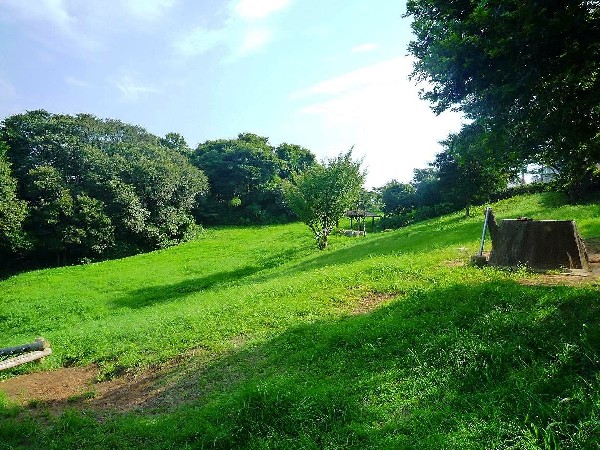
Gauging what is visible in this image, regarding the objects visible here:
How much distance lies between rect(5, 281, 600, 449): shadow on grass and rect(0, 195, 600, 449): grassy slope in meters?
0.02

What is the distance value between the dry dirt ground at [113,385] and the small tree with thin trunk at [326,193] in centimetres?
1964

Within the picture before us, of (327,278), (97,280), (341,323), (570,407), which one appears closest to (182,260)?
(97,280)

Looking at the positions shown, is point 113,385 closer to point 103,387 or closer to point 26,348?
point 103,387

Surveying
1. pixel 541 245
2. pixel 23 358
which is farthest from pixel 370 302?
pixel 23 358

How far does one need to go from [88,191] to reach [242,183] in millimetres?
25871

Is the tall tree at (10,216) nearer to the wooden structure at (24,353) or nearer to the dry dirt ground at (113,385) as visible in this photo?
the wooden structure at (24,353)

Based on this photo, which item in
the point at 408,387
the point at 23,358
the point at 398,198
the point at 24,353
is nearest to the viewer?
the point at 408,387

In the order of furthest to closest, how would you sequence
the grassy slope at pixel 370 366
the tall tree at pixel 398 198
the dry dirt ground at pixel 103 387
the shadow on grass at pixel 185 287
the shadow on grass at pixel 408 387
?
the tall tree at pixel 398 198 → the shadow on grass at pixel 185 287 → the dry dirt ground at pixel 103 387 → the grassy slope at pixel 370 366 → the shadow on grass at pixel 408 387

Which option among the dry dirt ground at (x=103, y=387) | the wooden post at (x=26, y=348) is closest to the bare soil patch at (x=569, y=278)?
the dry dirt ground at (x=103, y=387)

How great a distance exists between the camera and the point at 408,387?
256 inches

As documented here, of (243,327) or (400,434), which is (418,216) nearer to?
(243,327)

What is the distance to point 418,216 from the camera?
4506 cm

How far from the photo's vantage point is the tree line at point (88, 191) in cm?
3941

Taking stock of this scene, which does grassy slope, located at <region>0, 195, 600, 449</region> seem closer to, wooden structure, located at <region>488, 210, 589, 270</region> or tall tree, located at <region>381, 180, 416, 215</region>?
wooden structure, located at <region>488, 210, 589, 270</region>
